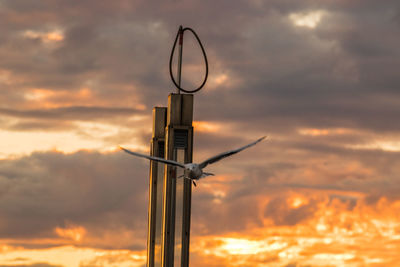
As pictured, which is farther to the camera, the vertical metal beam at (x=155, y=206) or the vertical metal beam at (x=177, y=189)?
the vertical metal beam at (x=155, y=206)

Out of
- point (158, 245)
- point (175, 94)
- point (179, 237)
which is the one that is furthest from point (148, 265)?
point (175, 94)

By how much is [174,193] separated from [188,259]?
312 centimetres

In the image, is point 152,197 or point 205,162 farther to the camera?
point 152,197

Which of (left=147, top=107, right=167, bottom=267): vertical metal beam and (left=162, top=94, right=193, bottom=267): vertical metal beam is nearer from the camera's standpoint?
(left=162, top=94, right=193, bottom=267): vertical metal beam

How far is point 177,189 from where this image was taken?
138 feet

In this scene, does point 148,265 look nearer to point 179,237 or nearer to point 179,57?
point 179,237

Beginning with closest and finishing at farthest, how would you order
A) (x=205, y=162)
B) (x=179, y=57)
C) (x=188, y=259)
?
(x=205, y=162)
(x=188, y=259)
(x=179, y=57)

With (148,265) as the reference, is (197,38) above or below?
above

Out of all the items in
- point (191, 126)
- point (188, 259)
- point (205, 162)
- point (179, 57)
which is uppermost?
point (179, 57)

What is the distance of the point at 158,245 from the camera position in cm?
4900

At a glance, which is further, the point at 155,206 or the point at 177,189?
the point at 155,206

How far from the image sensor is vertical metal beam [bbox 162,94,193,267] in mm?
41656

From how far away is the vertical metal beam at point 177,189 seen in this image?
41.7 meters

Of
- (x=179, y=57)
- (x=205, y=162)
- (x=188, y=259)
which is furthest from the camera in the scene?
(x=179, y=57)
